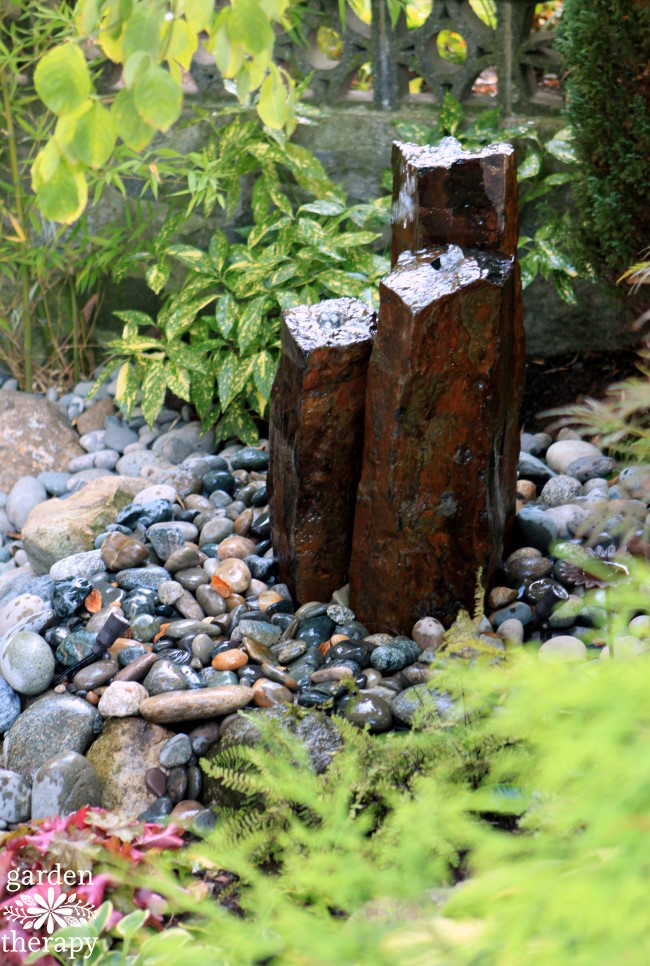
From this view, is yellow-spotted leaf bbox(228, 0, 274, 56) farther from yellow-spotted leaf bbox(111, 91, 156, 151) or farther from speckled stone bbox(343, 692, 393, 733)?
speckled stone bbox(343, 692, 393, 733)

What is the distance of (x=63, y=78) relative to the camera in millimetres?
1119

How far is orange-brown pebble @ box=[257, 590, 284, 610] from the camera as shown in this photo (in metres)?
2.79

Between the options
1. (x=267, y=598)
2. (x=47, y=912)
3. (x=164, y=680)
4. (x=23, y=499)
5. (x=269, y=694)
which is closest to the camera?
(x=47, y=912)

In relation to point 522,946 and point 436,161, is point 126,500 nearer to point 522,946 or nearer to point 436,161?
point 436,161

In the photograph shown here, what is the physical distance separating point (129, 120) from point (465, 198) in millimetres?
1494

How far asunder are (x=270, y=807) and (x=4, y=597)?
1.66 metres

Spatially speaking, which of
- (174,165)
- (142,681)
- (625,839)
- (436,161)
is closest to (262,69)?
(625,839)

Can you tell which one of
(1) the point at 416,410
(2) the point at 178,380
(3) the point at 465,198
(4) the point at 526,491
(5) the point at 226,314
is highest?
(3) the point at 465,198

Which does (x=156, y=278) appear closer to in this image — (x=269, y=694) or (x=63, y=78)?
(x=269, y=694)

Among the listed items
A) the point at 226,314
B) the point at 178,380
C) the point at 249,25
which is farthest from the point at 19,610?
the point at 249,25

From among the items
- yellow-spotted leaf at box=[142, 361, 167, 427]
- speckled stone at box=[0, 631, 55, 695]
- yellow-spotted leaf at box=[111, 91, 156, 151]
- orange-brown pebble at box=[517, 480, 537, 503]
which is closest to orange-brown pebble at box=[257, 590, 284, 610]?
speckled stone at box=[0, 631, 55, 695]

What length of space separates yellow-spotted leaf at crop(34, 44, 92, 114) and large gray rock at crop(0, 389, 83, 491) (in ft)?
10.8

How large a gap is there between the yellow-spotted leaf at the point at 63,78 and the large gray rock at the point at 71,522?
227 centimetres

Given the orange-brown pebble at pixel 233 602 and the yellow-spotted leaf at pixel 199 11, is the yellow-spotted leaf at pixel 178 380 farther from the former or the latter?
the yellow-spotted leaf at pixel 199 11
